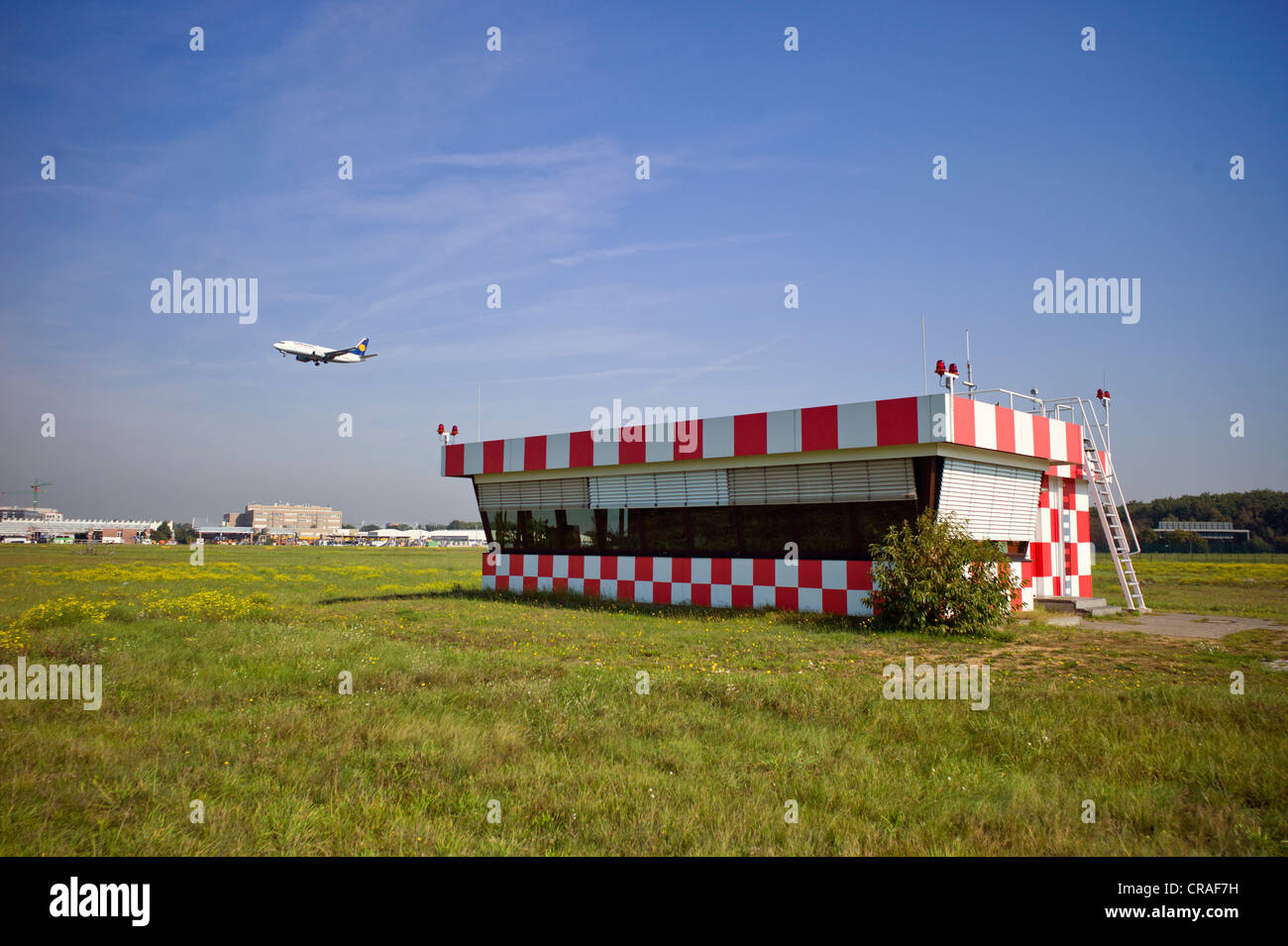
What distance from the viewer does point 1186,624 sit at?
521 inches

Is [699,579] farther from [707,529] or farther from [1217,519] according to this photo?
[1217,519]

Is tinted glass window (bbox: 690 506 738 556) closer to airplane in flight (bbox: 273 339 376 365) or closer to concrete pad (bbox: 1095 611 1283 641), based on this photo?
concrete pad (bbox: 1095 611 1283 641)

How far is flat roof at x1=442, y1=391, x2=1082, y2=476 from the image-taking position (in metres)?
12.5

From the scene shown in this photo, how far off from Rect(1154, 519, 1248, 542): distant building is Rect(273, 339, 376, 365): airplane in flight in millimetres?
64709

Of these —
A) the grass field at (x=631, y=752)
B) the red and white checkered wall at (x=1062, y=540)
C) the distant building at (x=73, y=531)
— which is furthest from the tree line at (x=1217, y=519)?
the distant building at (x=73, y=531)

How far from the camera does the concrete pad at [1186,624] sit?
39.3 ft

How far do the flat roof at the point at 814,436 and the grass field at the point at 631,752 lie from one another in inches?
159

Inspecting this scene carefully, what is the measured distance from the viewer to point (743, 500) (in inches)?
599

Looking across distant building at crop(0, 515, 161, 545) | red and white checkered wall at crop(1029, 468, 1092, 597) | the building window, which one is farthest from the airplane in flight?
distant building at crop(0, 515, 161, 545)

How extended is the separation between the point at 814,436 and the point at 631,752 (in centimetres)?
941

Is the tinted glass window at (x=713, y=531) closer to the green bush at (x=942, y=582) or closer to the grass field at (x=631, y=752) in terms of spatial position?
the green bush at (x=942, y=582)

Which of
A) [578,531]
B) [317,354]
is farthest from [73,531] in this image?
[578,531]
